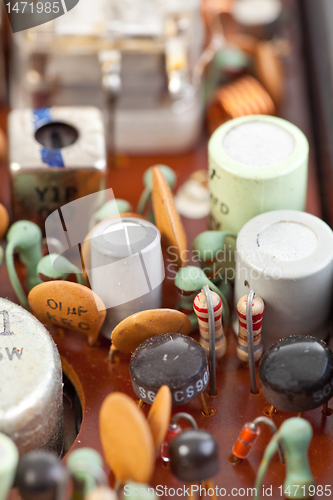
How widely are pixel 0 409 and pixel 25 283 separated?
343mm

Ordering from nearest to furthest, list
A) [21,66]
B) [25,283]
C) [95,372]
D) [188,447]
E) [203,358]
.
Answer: [188,447], [203,358], [95,372], [25,283], [21,66]

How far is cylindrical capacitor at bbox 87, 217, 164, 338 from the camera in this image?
90 cm

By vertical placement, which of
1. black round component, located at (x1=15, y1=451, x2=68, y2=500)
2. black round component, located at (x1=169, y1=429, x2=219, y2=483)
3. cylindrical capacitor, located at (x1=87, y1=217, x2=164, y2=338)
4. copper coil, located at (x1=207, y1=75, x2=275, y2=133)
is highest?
copper coil, located at (x1=207, y1=75, x2=275, y2=133)

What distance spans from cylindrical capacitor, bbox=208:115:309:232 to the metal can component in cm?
20

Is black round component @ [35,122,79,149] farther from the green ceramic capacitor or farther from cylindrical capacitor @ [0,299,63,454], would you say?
cylindrical capacitor @ [0,299,63,454]

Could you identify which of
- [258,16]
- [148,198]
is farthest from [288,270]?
[258,16]

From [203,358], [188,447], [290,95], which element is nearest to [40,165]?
[203,358]

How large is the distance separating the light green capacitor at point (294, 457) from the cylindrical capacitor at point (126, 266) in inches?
10.9

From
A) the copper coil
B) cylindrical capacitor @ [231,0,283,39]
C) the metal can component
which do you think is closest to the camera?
the metal can component

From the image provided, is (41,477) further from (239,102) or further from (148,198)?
(239,102)

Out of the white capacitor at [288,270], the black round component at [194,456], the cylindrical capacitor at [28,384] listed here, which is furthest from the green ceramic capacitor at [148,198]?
the black round component at [194,456]

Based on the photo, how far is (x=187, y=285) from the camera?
3.05ft

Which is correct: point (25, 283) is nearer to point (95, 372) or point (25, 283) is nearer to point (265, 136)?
point (95, 372)

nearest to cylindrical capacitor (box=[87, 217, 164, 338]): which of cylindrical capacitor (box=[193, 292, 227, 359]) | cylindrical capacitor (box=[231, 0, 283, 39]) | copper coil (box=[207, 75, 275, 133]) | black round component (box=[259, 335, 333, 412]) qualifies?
cylindrical capacitor (box=[193, 292, 227, 359])
